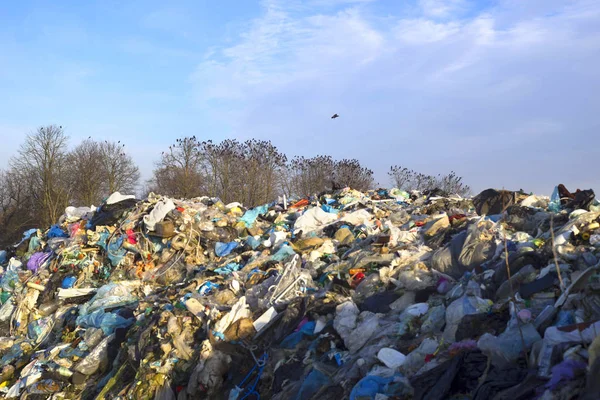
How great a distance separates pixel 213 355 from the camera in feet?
17.8

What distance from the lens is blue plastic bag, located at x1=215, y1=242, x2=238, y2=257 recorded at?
877 centimetres

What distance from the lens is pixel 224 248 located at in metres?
8.85

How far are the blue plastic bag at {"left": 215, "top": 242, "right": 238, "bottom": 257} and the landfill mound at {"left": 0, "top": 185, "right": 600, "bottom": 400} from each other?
30mm

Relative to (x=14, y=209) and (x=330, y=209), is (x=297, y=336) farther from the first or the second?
(x=14, y=209)

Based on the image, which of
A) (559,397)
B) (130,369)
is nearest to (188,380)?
(130,369)

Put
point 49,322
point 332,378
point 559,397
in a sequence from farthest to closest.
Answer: point 49,322 → point 332,378 → point 559,397

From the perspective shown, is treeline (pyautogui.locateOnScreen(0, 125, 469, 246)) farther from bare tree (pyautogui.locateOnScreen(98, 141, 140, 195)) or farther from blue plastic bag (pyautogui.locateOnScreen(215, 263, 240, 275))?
blue plastic bag (pyautogui.locateOnScreen(215, 263, 240, 275))

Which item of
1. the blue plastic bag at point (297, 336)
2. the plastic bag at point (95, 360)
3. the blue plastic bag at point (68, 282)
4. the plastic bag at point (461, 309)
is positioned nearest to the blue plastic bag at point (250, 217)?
the blue plastic bag at point (68, 282)

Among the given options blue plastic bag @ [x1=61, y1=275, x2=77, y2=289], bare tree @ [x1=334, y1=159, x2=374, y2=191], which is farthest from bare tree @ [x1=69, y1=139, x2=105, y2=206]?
blue plastic bag @ [x1=61, y1=275, x2=77, y2=289]

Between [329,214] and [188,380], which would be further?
[329,214]

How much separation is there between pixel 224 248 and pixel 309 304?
11.3ft

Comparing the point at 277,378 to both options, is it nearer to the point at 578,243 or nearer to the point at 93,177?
the point at 578,243

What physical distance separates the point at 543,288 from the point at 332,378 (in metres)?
2.05

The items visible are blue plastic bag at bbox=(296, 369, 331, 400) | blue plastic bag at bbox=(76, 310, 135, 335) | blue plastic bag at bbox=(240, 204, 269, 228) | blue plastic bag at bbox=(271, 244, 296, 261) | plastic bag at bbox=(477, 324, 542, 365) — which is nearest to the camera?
plastic bag at bbox=(477, 324, 542, 365)
